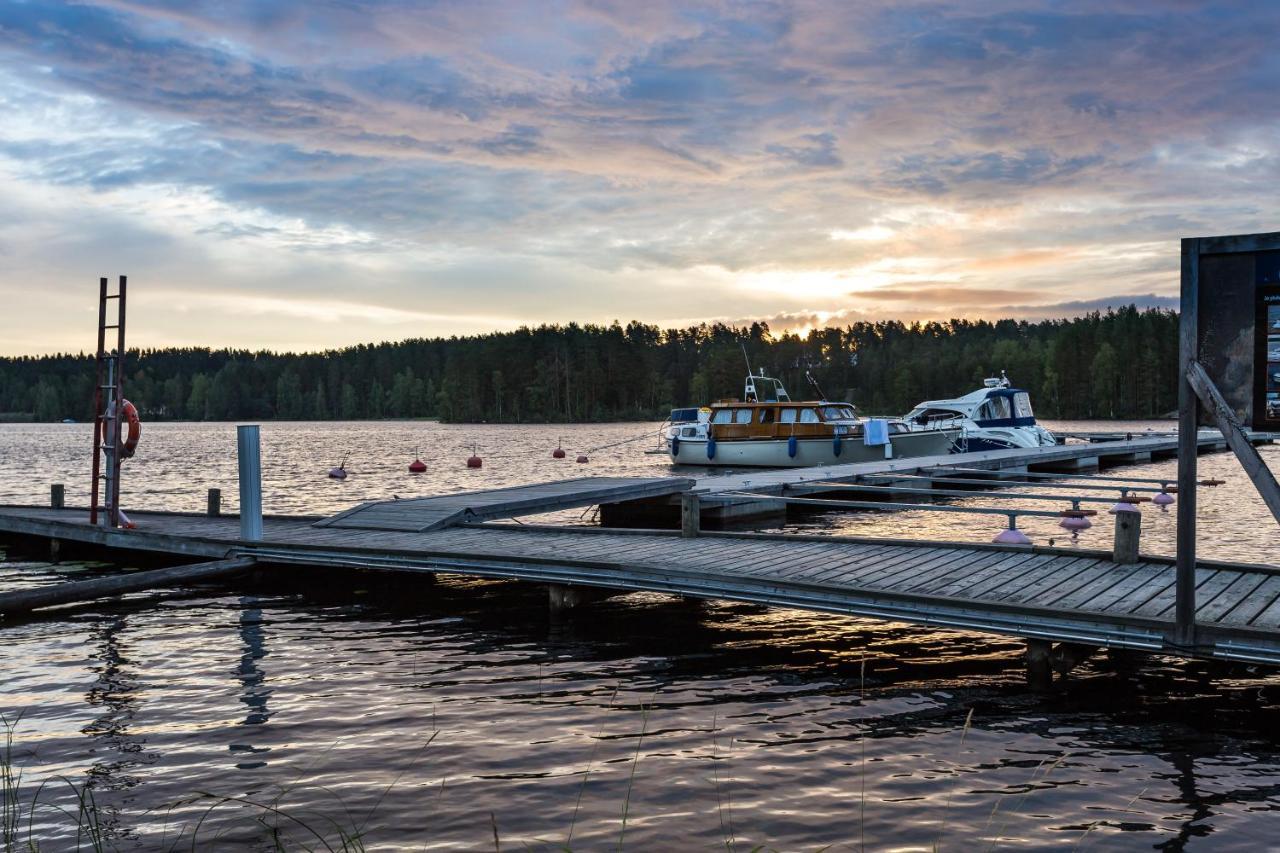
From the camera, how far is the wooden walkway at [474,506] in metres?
14.7

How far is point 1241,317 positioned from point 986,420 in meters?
33.9

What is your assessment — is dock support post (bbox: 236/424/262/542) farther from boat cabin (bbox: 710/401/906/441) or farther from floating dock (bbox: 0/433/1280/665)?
boat cabin (bbox: 710/401/906/441)

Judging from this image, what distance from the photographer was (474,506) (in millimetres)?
15273

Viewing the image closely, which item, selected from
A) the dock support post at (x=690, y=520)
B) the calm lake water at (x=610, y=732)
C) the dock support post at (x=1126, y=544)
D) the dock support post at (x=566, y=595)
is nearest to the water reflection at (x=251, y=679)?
the calm lake water at (x=610, y=732)

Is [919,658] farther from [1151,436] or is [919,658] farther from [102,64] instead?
[1151,436]

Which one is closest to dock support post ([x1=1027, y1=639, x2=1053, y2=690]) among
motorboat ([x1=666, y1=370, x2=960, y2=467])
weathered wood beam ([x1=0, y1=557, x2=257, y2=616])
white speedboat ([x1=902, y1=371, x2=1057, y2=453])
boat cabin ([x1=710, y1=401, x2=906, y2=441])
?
weathered wood beam ([x1=0, y1=557, x2=257, y2=616])

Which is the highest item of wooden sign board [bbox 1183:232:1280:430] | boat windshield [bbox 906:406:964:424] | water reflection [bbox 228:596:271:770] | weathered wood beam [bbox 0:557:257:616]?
wooden sign board [bbox 1183:232:1280:430]

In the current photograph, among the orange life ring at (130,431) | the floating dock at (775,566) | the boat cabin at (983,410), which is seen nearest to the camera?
the floating dock at (775,566)

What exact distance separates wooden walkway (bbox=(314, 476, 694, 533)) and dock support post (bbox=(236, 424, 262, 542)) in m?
1.62

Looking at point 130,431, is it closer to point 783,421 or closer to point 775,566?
point 775,566

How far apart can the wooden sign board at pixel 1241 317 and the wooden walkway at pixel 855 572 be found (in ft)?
6.39

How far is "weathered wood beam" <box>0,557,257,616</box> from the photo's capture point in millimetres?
11234

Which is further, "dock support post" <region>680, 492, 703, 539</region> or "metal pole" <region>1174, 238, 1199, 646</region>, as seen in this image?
"dock support post" <region>680, 492, 703, 539</region>

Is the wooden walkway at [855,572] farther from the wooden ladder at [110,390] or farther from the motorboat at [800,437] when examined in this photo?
the motorboat at [800,437]
